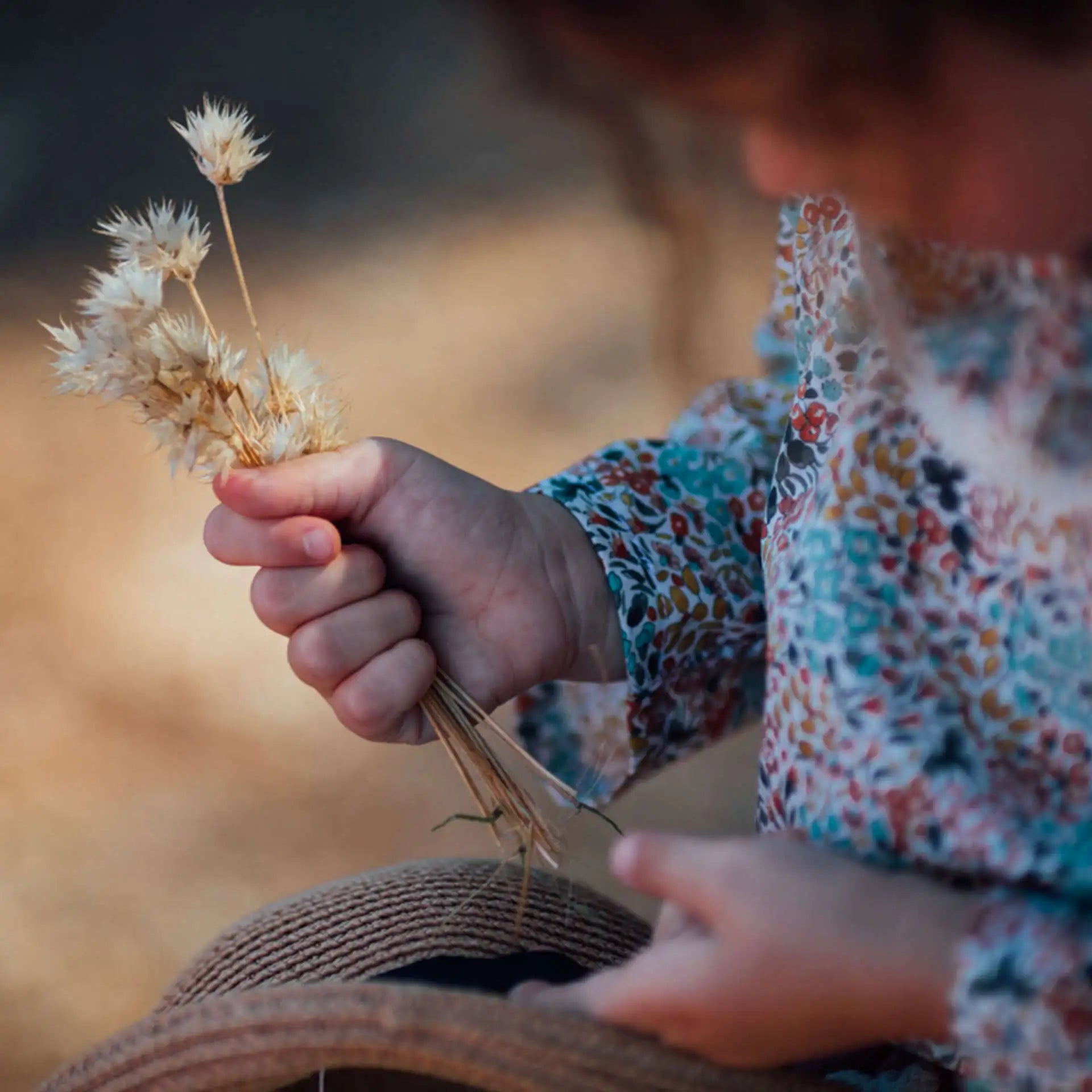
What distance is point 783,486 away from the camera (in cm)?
67

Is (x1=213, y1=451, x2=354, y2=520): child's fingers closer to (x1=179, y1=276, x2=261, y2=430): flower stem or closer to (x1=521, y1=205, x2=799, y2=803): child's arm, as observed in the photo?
(x1=179, y1=276, x2=261, y2=430): flower stem

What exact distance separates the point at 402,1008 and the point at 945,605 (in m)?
0.31

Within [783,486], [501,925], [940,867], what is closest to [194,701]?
[501,925]

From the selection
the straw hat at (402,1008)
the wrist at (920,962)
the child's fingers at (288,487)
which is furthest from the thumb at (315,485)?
the wrist at (920,962)

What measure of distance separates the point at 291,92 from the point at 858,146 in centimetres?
199

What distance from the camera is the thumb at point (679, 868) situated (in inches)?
17.9

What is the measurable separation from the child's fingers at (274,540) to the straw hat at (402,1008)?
0.21 metres

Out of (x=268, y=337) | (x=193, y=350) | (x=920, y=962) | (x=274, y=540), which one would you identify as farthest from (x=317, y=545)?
(x=268, y=337)

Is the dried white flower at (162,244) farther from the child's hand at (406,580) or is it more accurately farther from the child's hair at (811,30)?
the child's hair at (811,30)

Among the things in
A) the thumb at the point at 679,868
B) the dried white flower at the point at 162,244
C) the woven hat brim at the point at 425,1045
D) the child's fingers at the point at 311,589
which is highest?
the dried white flower at the point at 162,244

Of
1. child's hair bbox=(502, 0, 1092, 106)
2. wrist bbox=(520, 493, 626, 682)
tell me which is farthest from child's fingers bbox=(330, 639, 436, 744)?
child's hair bbox=(502, 0, 1092, 106)

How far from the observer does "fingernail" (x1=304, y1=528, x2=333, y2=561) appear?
61 cm

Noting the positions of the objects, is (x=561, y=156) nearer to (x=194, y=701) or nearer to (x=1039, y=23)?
(x=194, y=701)

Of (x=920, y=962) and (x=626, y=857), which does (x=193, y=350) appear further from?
(x=920, y=962)
